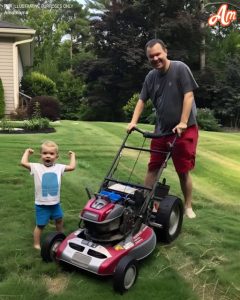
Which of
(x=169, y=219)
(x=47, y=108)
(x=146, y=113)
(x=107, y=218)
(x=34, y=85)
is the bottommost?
(x=146, y=113)

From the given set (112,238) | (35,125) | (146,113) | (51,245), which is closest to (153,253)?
(112,238)

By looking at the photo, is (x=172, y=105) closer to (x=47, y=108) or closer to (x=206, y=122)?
(x=47, y=108)

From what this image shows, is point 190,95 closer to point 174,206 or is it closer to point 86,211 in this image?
point 174,206

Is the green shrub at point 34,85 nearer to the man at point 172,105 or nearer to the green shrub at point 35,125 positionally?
→ the green shrub at point 35,125

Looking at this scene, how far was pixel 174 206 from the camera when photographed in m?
4.05

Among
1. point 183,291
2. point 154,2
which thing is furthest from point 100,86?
point 183,291

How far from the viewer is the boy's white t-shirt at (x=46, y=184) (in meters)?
3.71

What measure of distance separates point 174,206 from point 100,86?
2232cm

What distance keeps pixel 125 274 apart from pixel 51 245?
2.38 ft

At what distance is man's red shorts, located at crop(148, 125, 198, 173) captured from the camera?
446cm

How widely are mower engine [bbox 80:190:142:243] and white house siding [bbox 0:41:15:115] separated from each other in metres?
12.7

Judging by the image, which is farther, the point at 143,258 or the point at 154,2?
the point at 154,2

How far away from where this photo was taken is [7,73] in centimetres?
1549

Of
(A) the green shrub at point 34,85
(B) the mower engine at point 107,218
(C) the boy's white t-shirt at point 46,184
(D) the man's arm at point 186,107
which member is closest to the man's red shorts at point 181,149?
(D) the man's arm at point 186,107
